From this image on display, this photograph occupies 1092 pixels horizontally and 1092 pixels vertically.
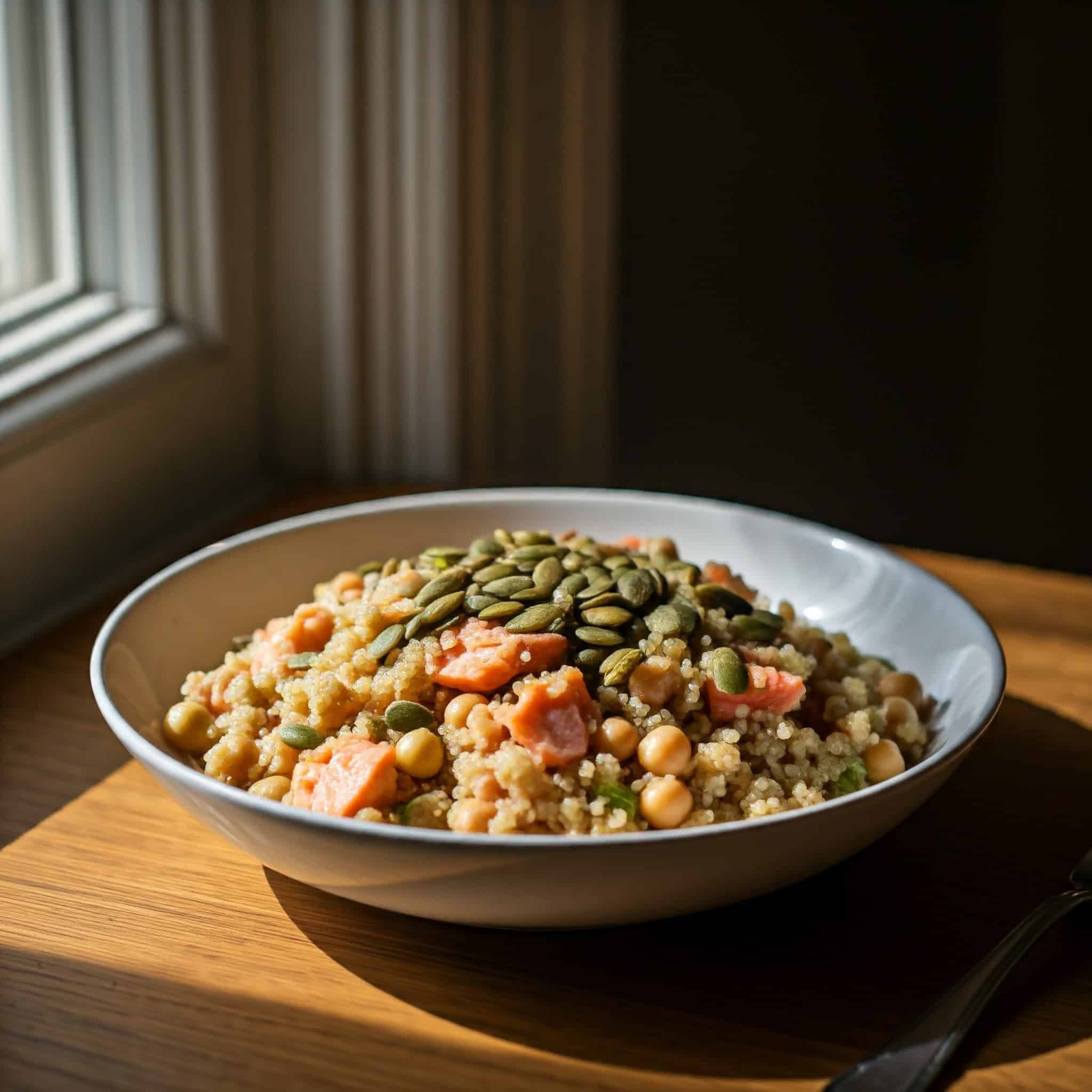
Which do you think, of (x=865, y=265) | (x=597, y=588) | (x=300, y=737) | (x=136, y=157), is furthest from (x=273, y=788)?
(x=865, y=265)

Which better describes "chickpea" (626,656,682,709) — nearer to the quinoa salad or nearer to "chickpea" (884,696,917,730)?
the quinoa salad

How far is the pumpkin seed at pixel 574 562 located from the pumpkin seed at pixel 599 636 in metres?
0.09

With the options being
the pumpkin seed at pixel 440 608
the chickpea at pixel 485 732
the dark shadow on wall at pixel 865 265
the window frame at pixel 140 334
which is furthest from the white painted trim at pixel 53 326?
the dark shadow on wall at pixel 865 265

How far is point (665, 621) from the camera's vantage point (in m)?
0.82

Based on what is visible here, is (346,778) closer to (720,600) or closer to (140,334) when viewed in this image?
(720,600)

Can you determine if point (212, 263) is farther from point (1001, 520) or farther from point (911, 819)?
point (1001, 520)

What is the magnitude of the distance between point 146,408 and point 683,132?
4.34ft

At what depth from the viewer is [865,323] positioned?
2.47 metres

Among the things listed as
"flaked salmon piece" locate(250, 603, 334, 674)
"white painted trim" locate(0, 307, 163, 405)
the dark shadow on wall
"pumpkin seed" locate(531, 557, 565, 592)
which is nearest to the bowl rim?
"flaked salmon piece" locate(250, 603, 334, 674)

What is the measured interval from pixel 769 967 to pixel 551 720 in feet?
0.61

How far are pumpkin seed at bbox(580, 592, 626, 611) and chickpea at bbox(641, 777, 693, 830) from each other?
150mm

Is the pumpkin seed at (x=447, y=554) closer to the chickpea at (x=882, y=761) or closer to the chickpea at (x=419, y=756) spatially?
the chickpea at (x=419, y=756)

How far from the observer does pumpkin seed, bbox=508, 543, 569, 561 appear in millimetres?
914

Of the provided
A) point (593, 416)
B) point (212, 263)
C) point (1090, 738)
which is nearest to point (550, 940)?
point (1090, 738)
